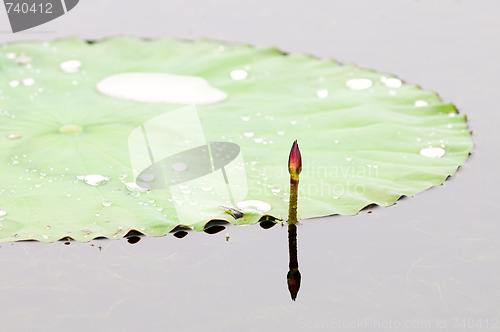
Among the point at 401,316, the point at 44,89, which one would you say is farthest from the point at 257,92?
the point at 401,316

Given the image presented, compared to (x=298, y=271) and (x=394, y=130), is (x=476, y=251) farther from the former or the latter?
(x=394, y=130)

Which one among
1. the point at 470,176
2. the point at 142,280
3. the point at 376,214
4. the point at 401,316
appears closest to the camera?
the point at 401,316

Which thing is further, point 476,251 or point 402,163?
point 402,163

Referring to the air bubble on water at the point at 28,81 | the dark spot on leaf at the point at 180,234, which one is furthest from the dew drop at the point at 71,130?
the dark spot on leaf at the point at 180,234

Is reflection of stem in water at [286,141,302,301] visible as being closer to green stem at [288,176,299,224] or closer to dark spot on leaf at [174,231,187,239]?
green stem at [288,176,299,224]

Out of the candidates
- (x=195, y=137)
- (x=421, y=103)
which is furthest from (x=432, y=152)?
(x=195, y=137)

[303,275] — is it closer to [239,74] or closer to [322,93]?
[322,93]

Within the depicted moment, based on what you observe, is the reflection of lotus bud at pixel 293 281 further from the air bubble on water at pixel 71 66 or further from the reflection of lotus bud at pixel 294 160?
the air bubble on water at pixel 71 66
